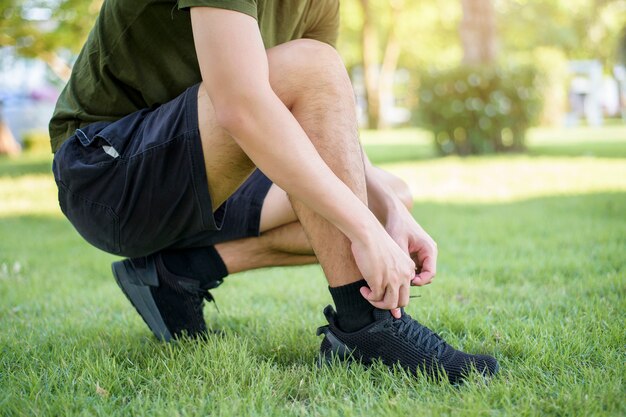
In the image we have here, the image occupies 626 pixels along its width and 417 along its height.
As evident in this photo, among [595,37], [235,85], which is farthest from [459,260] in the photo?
[595,37]

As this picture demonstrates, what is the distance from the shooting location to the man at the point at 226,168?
5.02 ft

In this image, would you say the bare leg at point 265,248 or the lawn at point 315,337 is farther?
the bare leg at point 265,248

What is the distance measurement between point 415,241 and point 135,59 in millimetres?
994

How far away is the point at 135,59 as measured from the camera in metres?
1.95

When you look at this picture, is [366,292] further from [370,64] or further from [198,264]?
[370,64]

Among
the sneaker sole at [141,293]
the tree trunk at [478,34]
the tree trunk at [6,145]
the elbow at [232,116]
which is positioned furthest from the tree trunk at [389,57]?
the elbow at [232,116]

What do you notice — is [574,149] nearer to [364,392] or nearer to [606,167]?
[606,167]

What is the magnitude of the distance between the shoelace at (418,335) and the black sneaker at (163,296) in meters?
0.72

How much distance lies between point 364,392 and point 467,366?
0.93ft

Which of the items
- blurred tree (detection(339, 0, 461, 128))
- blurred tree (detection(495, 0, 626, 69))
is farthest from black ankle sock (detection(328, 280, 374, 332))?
blurred tree (detection(495, 0, 626, 69))

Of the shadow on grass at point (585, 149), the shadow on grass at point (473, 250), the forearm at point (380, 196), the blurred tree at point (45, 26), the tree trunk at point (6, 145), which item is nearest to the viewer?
the forearm at point (380, 196)

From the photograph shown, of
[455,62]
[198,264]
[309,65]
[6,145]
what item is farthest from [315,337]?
[6,145]

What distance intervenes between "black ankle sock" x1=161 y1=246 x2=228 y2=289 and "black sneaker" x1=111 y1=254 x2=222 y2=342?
2cm

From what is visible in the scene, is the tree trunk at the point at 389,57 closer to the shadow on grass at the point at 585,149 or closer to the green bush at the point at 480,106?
the shadow on grass at the point at 585,149
